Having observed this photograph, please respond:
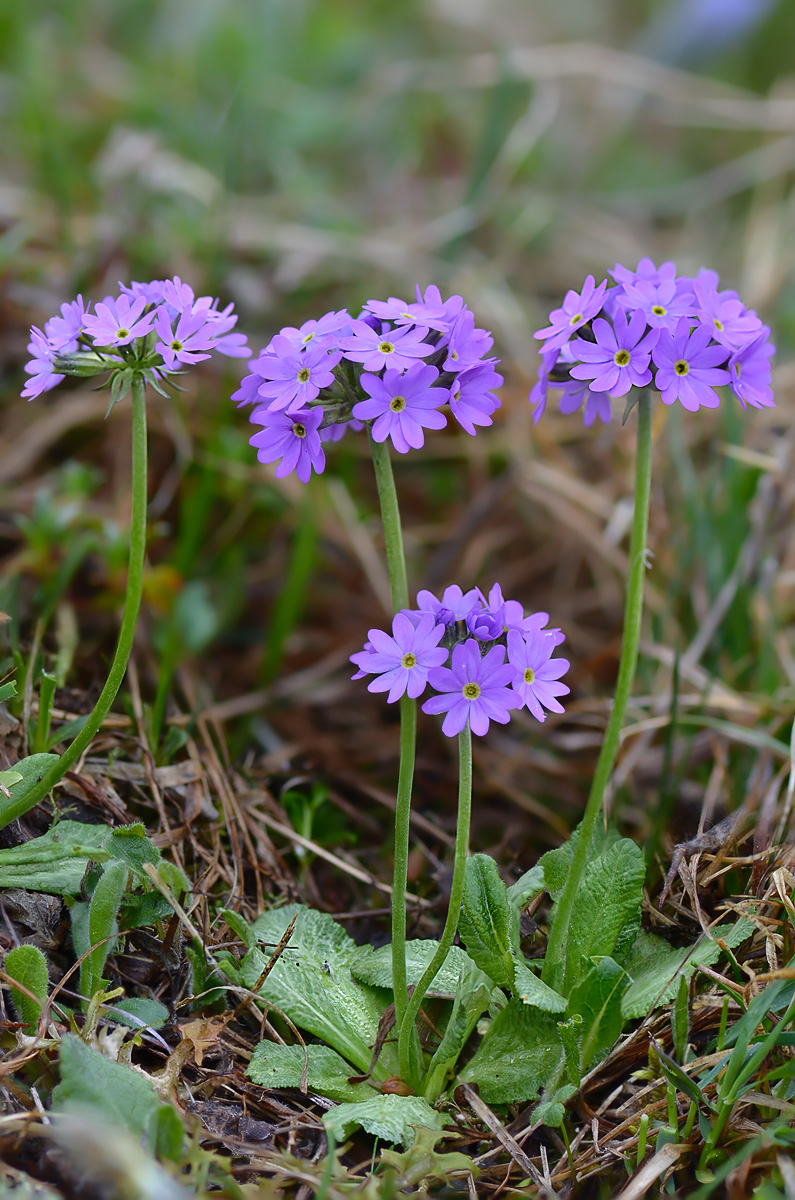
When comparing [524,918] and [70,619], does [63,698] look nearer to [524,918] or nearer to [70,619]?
[70,619]

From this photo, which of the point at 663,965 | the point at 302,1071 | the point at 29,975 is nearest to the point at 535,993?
the point at 663,965

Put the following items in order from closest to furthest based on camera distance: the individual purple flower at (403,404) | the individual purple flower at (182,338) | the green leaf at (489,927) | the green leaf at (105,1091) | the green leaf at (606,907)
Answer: the green leaf at (105,1091) < the individual purple flower at (403,404) < the individual purple flower at (182,338) < the green leaf at (489,927) < the green leaf at (606,907)

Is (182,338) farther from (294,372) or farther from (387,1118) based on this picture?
(387,1118)

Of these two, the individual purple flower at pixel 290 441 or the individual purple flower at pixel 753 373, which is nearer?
the individual purple flower at pixel 290 441

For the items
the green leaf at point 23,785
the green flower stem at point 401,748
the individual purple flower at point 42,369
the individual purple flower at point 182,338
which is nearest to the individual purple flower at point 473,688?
the green flower stem at point 401,748

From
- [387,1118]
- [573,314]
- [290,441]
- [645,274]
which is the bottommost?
[387,1118]

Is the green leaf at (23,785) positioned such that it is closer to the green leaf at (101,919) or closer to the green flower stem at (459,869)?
the green leaf at (101,919)

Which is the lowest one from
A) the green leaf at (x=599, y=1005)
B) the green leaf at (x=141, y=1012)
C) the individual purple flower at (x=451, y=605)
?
the green leaf at (x=141, y=1012)
